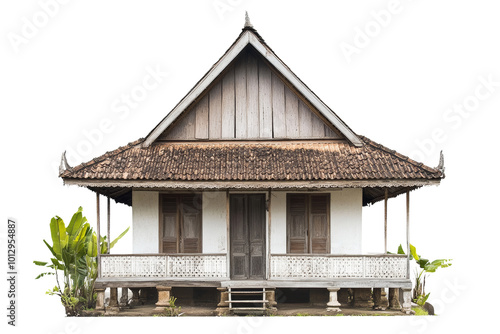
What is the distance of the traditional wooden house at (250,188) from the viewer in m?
Answer: 18.7

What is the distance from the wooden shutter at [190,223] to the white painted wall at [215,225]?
200 millimetres

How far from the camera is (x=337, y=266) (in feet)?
61.6

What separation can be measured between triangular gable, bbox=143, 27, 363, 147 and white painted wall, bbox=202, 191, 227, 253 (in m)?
2.05

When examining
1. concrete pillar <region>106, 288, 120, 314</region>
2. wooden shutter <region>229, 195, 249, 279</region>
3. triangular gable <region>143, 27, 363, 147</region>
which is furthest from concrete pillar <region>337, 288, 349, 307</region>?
concrete pillar <region>106, 288, 120, 314</region>

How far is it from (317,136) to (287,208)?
2.43 metres

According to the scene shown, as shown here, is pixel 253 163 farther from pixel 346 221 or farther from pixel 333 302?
pixel 333 302

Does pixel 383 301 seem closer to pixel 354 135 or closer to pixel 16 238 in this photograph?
pixel 354 135

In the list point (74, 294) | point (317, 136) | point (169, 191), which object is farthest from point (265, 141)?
point (74, 294)

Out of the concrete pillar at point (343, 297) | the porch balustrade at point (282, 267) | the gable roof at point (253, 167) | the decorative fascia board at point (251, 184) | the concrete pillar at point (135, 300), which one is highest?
the gable roof at point (253, 167)

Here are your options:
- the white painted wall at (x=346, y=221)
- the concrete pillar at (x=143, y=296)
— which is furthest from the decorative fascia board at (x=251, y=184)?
the concrete pillar at (x=143, y=296)

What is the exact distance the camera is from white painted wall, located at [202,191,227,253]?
20.1m

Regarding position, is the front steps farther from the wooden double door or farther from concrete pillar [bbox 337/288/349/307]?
concrete pillar [bbox 337/288/349/307]

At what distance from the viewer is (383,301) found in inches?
779

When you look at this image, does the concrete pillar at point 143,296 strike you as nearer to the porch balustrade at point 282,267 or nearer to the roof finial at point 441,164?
the porch balustrade at point 282,267
